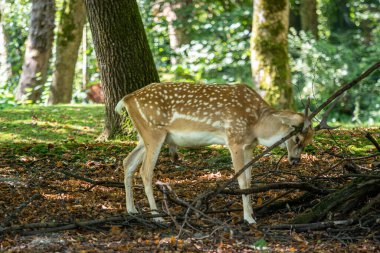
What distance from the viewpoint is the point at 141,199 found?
738 centimetres

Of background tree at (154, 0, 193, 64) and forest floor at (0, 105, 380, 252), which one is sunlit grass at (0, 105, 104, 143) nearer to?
forest floor at (0, 105, 380, 252)

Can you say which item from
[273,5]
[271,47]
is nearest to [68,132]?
[271,47]

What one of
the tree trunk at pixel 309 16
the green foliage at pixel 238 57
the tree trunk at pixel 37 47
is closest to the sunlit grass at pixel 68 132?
the green foliage at pixel 238 57

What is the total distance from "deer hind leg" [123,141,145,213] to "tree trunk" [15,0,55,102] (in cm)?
1296

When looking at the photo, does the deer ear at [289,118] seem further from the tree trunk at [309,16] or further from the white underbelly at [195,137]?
the tree trunk at [309,16]

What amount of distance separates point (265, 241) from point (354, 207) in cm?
107

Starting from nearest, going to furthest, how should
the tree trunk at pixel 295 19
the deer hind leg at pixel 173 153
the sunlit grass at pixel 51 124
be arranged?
the deer hind leg at pixel 173 153, the sunlit grass at pixel 51 124, the tree trunk at pixel 295 19

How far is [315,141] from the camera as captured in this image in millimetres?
9836

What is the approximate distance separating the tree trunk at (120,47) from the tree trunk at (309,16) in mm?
12116

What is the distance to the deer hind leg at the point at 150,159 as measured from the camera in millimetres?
6742

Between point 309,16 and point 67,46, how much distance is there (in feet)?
25.8

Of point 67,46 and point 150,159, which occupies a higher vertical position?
point 67,46

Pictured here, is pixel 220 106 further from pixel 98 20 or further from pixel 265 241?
pixel 98 20

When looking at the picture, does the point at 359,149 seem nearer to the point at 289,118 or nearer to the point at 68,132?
the point at 289,118
